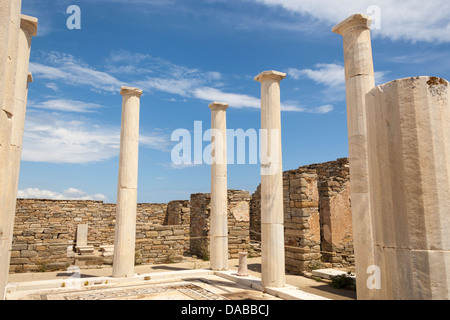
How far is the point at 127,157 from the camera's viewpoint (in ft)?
29.0

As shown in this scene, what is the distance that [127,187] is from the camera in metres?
8.73

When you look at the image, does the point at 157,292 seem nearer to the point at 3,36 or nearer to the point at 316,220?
the point at 316,220

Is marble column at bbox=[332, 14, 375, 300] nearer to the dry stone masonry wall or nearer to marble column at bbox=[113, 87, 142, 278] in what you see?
the dry stone masonry wall

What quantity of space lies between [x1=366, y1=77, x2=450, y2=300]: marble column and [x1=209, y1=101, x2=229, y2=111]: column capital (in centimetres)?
758

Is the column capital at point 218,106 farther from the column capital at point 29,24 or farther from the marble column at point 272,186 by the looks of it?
the column capital at point 29,24

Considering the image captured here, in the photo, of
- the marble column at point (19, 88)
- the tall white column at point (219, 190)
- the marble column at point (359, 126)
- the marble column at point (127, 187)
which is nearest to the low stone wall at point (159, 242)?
the tall white column at point (219, 190)

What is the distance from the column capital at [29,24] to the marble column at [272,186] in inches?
209

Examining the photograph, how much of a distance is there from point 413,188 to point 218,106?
26.6 ft

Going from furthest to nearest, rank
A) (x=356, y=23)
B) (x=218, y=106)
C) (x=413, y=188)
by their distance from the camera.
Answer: (x=218, y=106)
(x=356, y=23)
(x=413, y=188)

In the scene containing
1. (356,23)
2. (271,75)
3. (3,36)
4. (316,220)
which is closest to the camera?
(3,36)

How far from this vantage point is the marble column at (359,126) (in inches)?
204

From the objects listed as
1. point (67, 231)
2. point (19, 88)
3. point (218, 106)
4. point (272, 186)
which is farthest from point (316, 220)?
point (67, 231)
